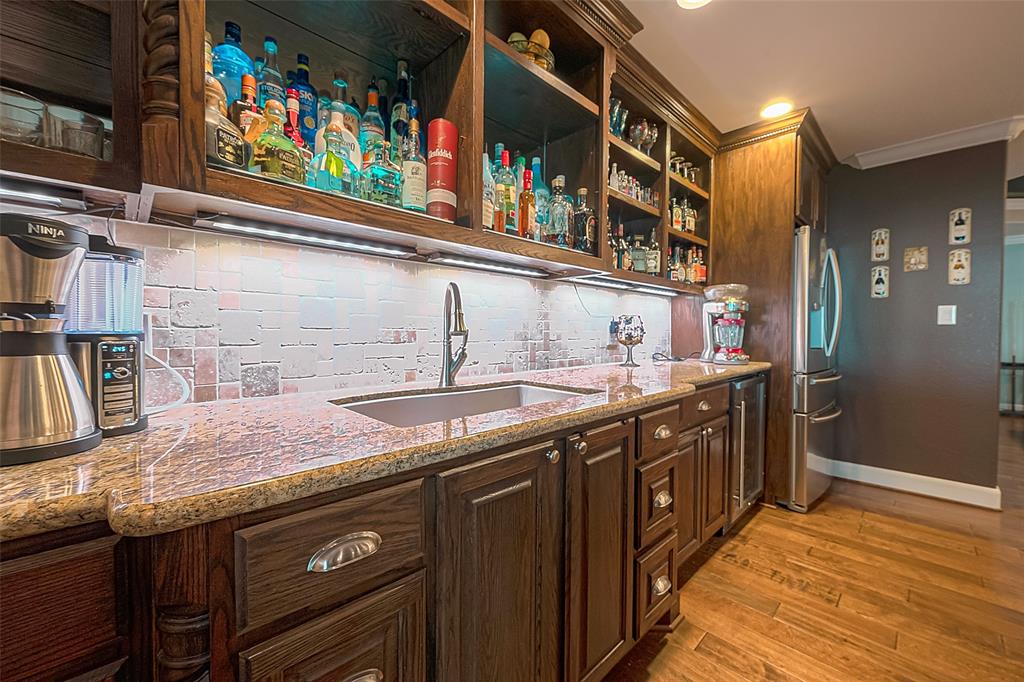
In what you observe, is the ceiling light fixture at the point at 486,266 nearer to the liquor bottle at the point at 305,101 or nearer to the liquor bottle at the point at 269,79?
the liquor bottle at the point at 305,101

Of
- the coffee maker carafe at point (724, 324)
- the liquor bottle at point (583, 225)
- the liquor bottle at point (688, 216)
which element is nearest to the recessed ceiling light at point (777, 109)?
the liquor bottle at point (688, 216)

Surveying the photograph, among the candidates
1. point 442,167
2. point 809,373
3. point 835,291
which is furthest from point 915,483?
point 442,167

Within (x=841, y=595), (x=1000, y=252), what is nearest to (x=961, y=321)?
(x=1000, y=252)

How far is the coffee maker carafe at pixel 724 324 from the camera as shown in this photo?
2494mm

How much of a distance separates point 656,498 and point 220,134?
157 centimetres

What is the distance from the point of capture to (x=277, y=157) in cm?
91

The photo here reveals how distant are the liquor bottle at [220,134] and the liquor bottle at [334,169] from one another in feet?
0.57

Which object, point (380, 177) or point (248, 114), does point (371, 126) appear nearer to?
point (380, 177)

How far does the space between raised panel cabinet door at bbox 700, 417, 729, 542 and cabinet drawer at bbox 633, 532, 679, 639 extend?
1.52 ft

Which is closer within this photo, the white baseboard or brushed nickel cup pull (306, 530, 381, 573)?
brushed nickel cup pull (306, 530, 381, 573)

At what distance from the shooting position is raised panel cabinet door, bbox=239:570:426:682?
0.56 metres

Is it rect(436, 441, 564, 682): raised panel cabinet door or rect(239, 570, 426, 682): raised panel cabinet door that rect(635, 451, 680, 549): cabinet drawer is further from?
rect(239, 570, 426, 682): raised panel cabinet door

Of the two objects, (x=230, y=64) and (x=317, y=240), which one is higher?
(x=230, y=64)

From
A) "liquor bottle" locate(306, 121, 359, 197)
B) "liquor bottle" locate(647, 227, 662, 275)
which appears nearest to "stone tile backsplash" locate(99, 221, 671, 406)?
"liquor bottle" locate(306, 121, 359, 197)
